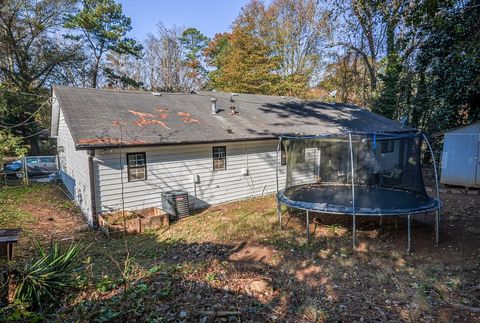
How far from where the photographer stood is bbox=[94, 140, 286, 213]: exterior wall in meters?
8.60

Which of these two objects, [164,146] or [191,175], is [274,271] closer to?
[191,175]

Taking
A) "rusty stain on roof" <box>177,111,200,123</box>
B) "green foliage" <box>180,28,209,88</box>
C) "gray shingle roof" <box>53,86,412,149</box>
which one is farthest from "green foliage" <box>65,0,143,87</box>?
"rusty stain on roof" <box>177,111,200,123</box>

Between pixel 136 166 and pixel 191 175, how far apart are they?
195cm

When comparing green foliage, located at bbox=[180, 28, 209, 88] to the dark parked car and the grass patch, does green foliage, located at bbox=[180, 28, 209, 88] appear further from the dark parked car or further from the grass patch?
the grass patch

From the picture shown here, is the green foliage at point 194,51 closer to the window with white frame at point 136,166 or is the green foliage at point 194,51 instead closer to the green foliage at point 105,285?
the window with white frame at point 136,166

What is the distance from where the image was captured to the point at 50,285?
12.2 ft

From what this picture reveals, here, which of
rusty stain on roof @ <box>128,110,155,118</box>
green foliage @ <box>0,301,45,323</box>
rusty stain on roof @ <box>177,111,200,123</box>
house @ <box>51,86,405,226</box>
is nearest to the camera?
green foliage @ <box>0,301,45,323</box>

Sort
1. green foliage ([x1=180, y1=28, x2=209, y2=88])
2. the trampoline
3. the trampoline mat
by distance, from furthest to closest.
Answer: green foliage ([x1=180, y1=28, x2=209, y2=88])
the trampoline
the trampoline mat

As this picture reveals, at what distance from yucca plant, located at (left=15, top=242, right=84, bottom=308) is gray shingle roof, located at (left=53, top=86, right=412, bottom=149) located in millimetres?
4446

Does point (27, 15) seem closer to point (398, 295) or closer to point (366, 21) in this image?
point (366, 21)

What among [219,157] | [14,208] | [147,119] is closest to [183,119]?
[147,119]

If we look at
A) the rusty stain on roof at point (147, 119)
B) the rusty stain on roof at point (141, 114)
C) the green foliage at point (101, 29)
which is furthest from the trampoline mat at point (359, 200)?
the green foliage at point (101, 29)

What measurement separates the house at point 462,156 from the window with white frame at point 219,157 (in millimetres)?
9220

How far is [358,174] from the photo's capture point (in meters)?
8.99
